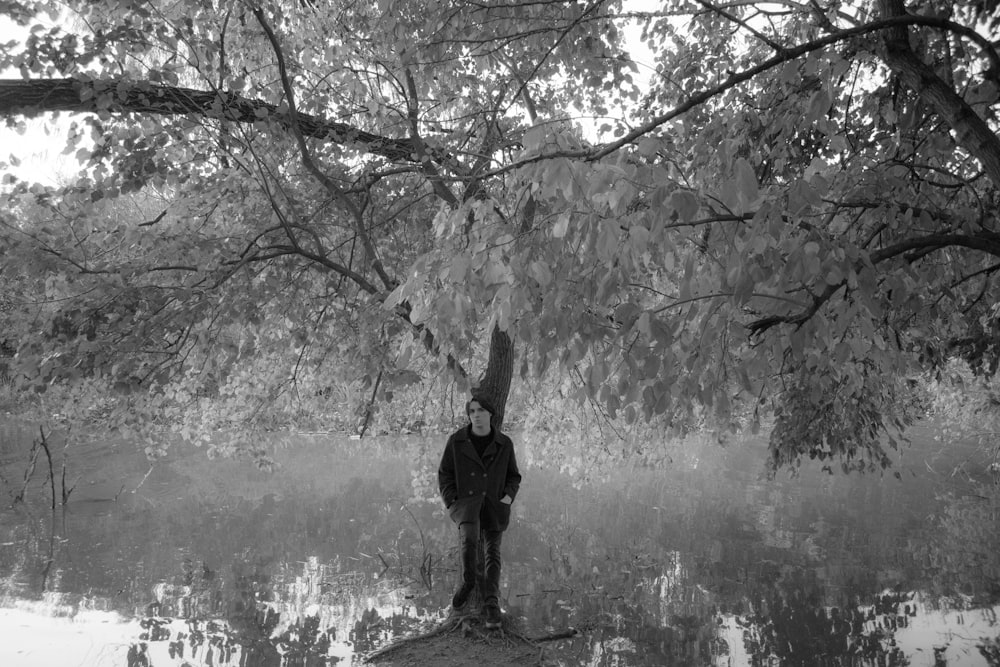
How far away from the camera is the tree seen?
2.78 m

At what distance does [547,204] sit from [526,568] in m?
6.01

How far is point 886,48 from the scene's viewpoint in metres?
3.55

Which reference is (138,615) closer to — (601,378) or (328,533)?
(328,533)

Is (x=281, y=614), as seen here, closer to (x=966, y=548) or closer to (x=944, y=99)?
(x=944, y=99)

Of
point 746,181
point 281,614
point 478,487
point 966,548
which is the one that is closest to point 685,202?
point 746,181

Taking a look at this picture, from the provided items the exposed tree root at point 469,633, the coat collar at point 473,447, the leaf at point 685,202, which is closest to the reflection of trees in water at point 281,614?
the exposed tree root at point 469,633

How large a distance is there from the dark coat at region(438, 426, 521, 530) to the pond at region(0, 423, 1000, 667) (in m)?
1.31

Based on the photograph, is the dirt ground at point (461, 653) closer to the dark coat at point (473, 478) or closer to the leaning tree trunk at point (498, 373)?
the dark coat at point (473, 478)

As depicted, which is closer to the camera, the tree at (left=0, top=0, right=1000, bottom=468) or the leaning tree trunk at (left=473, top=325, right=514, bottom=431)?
the tree at (left=0, top=0, right=1000, bottom=468)

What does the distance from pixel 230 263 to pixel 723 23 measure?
470 centimetres

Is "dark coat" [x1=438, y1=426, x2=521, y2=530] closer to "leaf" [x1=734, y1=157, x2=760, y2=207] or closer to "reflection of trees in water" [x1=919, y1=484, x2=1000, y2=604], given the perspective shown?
"leaf" [x1=734, y1=157, x2=760, y2=207]

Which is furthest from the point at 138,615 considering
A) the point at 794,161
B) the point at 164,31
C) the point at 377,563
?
the point at 794,161

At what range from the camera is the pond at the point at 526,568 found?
6.25 meters

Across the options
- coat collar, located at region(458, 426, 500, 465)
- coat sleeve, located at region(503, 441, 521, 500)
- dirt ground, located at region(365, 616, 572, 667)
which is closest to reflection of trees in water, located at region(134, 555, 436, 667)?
dirt ground, located at region(365, 616, 572, 667)
